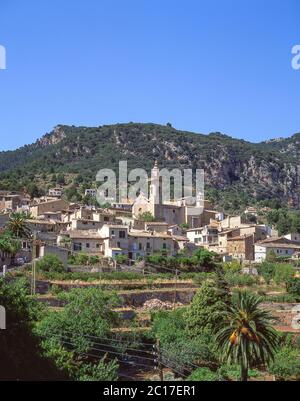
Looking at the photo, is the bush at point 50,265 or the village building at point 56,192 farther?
the village building at point 56,192

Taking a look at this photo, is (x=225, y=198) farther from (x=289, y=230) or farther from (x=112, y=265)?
(x=112, y=265)

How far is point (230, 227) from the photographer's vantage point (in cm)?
6819

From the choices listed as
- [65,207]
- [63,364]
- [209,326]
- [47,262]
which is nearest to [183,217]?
[65,207]

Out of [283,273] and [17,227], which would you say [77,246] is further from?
[283,273]

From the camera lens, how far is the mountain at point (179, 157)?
438 feet

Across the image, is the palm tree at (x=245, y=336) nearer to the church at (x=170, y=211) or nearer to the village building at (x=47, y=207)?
the village building at (x=47, y=207)

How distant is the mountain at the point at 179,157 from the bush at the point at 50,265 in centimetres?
7649

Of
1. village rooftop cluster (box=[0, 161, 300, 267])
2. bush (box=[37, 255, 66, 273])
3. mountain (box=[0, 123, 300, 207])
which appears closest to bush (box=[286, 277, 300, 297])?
village rooftop cluster (box=[0, 161, 300, 267])

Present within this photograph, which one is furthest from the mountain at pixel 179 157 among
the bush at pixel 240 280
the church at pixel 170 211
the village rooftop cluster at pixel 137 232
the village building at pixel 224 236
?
the bush at pixel 240 280

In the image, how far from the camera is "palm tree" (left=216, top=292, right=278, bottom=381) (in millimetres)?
25688

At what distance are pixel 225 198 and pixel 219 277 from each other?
70.0 m

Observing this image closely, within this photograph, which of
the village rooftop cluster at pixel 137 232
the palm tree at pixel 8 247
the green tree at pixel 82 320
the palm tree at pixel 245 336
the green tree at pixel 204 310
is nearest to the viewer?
the palm tree at pixel 245 336

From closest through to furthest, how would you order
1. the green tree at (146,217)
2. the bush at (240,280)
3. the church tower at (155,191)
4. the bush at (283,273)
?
the bush at (240,280) < the bush at (283,273) < the green tree at (146,217) < the church tower at (155,191)

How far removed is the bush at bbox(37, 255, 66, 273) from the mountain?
7649 cm
